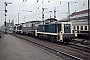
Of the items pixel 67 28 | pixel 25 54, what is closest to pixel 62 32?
pixel 67 28

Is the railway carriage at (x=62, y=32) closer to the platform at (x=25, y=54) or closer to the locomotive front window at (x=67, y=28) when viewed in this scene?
the locomotive front window at (x=67, y=28)

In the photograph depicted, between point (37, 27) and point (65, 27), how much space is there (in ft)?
43.1

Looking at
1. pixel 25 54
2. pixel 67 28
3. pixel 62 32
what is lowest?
pixel 25 54

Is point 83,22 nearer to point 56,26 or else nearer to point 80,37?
point 80,37

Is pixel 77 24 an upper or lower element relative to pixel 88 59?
upper

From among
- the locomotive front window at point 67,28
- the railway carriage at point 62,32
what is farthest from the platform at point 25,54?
the locomotive front window at point 67,28

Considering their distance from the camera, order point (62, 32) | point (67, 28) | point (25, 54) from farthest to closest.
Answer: point (67, 28) < point (62, 32) < point (25, 54)

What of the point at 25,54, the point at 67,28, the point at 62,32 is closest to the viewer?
the point at 25,54

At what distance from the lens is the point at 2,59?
1156cm

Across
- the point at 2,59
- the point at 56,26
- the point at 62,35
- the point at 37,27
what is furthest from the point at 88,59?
the point at 37,27

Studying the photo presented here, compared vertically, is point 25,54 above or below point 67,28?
below

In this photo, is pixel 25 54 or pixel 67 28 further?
pixel 67 28

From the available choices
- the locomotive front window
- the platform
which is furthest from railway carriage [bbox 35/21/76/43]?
the platform

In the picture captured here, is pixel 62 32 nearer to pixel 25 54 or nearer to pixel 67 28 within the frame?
pixel 67 28
